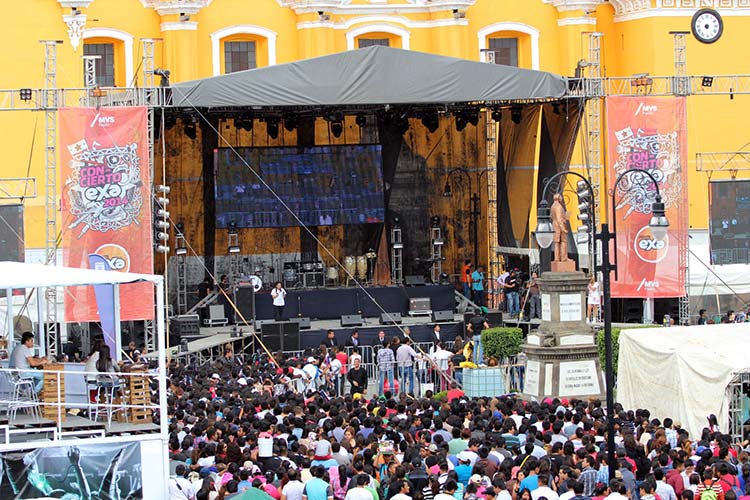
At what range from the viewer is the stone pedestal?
1073 inches

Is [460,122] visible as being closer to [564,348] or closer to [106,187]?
[106,187]

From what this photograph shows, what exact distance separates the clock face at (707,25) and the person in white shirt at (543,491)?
28.8 m

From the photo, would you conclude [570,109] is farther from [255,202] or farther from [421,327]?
[255,202]

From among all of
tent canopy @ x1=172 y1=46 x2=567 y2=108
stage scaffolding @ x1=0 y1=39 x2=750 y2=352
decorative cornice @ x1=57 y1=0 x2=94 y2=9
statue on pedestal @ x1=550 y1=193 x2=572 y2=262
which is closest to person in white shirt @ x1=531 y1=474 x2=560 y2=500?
statue on pedestal @ x1=550 y1=193 x2=572 y2=262

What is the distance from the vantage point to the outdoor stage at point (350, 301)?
37.1 metres

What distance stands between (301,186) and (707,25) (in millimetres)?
12685

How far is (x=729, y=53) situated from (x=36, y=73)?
19261mm

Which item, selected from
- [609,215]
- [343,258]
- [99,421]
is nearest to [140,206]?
[343,258]

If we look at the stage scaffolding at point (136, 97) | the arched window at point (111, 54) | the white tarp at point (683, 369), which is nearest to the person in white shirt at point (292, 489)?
the white tarp at point (683, 369)

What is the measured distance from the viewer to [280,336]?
3434 centimetres

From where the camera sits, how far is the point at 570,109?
35.5m

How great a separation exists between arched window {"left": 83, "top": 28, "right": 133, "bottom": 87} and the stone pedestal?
1769 centimetres

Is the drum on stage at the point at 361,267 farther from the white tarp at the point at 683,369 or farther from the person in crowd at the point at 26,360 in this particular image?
the person in crowd at the point at 26,360

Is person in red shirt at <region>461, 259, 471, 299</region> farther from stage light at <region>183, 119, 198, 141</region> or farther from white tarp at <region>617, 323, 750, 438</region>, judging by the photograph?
white tarp at <region>617, 323, 750, 438</region>
